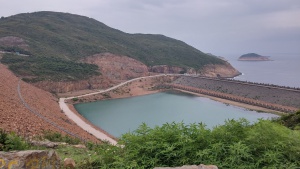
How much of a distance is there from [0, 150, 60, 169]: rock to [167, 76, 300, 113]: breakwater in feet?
149

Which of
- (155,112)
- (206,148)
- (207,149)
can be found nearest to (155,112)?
(155,112)

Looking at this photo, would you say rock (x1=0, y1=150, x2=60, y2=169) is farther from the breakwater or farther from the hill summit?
the breakwater

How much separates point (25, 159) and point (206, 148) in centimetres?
320

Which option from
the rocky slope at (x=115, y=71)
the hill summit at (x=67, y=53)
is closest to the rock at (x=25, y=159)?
the rocky slope at (x=115, y=71)

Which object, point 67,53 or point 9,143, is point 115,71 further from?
point 9,143

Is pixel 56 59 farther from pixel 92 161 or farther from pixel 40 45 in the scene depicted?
pixel 92 161

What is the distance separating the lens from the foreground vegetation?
4.92 m

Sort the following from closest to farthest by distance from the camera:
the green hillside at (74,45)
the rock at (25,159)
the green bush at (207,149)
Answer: the rock at (25,159)
the green bush at (207,149)
the green hillside at (74,45)

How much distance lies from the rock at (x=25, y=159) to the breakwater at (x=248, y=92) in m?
45.5

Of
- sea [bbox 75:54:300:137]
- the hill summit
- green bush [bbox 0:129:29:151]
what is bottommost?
sea [bbox 75:54:300:137]

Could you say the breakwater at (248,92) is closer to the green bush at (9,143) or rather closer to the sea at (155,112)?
the sea at (155,112)

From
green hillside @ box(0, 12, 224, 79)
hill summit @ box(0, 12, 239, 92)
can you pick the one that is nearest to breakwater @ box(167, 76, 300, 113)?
hill summit @ box(0, 12, 239, 92)

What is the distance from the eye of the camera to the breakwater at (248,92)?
47.8 meters

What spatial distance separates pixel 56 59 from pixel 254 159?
2309 inches
